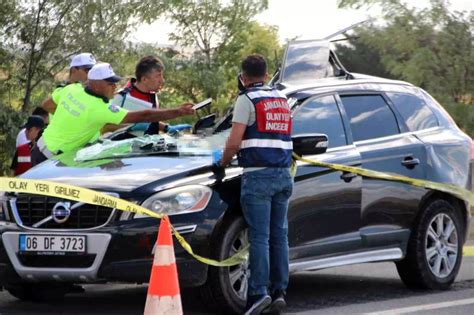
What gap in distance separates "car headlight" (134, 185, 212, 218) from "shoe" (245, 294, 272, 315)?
670mm

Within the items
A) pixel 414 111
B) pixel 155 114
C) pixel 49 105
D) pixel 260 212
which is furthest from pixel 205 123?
pixel 260 212

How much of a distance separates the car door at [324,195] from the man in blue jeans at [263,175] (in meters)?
0.54

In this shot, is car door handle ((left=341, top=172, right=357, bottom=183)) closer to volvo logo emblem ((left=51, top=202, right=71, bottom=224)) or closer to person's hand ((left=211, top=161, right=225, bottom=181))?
person's hand ((left=211, top=161, right=225, bottom=181))

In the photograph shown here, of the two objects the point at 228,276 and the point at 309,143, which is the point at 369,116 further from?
the point at 228,276

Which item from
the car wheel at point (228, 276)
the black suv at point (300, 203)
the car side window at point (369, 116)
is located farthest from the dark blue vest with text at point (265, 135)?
the car side window at point (369, 116)

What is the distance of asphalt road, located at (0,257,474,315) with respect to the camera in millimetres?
8805

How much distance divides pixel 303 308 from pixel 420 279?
1.32 meters

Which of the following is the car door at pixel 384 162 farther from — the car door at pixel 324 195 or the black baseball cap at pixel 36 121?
the black baseball cap at pixel 36 121

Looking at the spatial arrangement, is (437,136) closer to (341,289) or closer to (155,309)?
(341,289)

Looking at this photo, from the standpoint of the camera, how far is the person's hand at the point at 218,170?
27.6 ft

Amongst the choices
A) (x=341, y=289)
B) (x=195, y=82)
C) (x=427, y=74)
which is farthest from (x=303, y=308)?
(x=195, y=82)

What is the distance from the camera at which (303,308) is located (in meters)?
8.91

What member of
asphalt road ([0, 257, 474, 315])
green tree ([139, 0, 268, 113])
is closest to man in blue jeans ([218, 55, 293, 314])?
asphalt road ([0, 257, 474, 315])

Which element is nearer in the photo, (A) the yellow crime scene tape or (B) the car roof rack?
(A) the yellow crime scene tape
